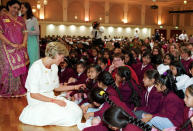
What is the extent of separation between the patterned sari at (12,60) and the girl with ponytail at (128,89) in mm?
2196

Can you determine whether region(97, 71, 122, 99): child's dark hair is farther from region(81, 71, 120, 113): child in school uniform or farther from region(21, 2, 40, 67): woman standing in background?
region(21, 2, 40, 67): woman standing in background

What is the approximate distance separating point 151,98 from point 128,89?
380 millimetres

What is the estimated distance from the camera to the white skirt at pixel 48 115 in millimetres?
2898

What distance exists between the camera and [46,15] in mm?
18859

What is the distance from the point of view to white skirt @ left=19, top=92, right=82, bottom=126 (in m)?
2.90

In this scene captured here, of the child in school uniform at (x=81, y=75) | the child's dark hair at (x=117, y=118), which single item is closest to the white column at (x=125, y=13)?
the child in school uniform at (x=81, y=75)

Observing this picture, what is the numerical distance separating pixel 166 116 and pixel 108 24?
63.4 ft

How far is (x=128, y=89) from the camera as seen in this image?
3.30m

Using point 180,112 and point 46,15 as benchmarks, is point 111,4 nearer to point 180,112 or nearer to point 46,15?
point 46,15

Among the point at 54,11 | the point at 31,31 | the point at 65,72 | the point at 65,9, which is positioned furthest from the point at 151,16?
the point at 31,31

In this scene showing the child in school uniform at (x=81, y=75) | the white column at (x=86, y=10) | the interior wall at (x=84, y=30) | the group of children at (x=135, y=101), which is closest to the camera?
the group of children at (x=135, y=101)

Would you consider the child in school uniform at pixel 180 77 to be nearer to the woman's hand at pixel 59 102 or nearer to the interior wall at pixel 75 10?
the woman's hand at pixel 59 102

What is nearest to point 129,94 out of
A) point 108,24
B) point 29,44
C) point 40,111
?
point 40,111

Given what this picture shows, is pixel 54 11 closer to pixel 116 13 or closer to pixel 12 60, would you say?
pixel 116 13
